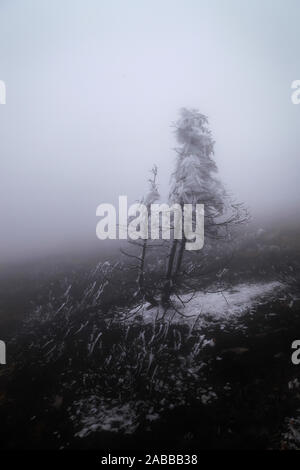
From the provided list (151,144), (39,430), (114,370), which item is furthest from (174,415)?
(151,144)

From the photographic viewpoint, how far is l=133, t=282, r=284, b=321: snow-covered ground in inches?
475

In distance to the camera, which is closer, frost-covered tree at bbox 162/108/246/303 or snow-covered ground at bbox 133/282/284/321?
frost-covered tree at bbox 162/108/246/303

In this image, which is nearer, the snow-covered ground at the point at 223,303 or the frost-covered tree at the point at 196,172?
the frost-covered tree at the point at 196,172

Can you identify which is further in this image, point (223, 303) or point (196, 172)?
point (223, 303)

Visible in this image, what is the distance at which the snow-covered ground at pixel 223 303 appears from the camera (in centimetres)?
1207

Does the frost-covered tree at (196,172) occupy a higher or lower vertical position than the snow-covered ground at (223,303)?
higher

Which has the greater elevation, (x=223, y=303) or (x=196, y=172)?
(x=196, y=172)

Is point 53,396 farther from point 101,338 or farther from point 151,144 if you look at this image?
point 151,144

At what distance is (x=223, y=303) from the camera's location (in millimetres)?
13000

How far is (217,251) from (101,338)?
42.6 feet

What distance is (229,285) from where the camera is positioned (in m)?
15.0

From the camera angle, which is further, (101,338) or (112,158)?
(112,158)

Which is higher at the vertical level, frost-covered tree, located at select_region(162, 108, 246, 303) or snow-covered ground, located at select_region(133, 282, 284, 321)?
frost-covered tree, located at select_region(162, 108, 246, 303)

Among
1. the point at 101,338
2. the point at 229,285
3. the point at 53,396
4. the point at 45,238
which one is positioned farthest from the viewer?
the point at 45,238
